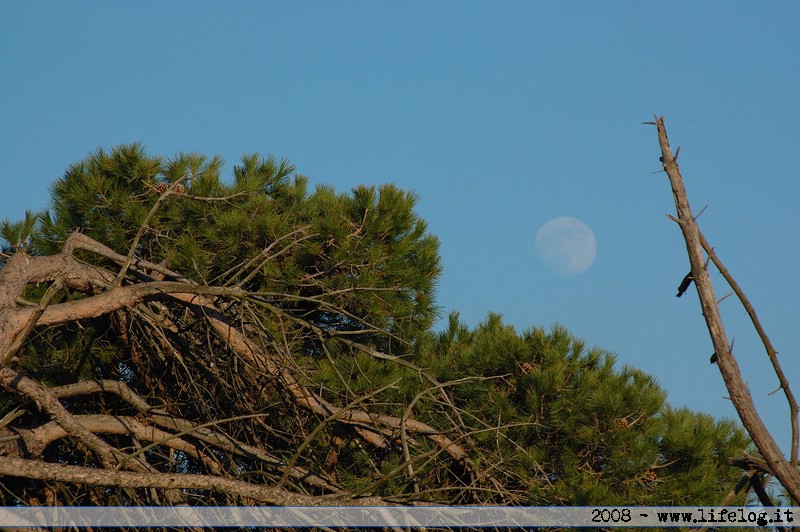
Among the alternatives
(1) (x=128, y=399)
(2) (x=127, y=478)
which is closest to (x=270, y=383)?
(1) (x=128, y=399)

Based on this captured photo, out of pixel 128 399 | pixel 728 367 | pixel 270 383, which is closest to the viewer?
pixel 728 367

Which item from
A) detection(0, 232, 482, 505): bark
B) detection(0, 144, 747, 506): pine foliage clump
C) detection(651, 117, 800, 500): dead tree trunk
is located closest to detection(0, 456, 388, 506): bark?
detection(0, 232, 482, 505): bark

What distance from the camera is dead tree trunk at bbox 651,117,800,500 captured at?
3195 millimetres

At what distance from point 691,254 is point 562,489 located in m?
2.07

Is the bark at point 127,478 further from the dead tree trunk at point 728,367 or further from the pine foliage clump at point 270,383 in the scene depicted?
the dead tree trunk at point 728,367

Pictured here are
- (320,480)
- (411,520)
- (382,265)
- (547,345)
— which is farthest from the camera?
(382,265)

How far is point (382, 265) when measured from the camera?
6770mm

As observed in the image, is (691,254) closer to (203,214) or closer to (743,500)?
(743,500)

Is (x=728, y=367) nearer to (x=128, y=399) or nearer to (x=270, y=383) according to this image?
(x=270, y=383)

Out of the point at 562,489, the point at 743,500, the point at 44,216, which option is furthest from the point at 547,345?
the point at 44,216

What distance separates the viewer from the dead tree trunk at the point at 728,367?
320 centimetres

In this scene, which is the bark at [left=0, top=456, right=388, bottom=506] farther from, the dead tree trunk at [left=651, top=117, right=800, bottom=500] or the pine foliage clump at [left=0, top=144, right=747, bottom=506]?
the dead tree trunk at [left=651, top=117, right=800, bottom=500]

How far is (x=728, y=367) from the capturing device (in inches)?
126

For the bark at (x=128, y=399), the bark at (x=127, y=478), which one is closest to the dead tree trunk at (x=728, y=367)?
the bark at (x=128, y=399)
